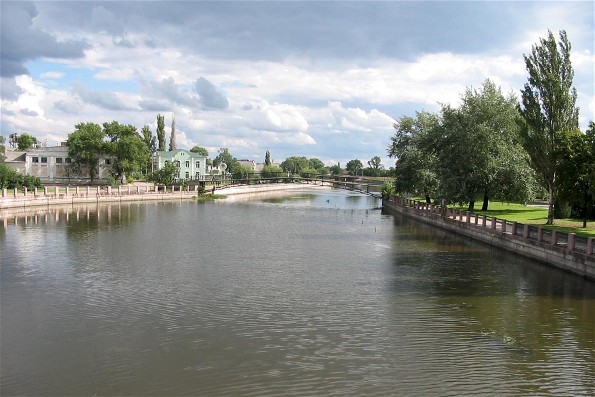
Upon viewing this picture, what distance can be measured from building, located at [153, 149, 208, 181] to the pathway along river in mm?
107581

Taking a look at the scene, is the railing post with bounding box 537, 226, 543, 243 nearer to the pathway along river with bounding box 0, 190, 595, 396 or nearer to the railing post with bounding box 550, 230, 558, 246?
the railing post with bounding box 550, 230, 558, 246

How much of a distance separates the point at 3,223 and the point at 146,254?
2402 centimetres

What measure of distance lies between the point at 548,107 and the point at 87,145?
8840 centimetres

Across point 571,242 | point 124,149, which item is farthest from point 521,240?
point 124,149

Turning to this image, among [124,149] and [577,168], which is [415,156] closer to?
[577,168]

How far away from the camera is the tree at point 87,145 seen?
4114 inches

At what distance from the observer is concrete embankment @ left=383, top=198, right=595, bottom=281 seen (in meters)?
26.7

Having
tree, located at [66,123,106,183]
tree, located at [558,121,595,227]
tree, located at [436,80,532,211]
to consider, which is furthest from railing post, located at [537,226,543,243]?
tree, located at [66,123,106,183]

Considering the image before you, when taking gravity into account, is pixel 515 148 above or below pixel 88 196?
above

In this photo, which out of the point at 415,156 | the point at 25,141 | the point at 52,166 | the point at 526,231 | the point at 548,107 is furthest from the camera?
the point at 25,141

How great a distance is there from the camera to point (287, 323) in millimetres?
18375

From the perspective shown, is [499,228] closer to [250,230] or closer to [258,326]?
[250,230]

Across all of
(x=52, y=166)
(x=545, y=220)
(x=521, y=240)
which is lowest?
(x=521, y=240)

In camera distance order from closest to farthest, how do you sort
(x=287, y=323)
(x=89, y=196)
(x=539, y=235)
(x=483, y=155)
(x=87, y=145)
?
(x=287, y=323) → (x=539, y=235) → (x=483, y=155) → (x=89, y=196) → (x=87, y=145)
